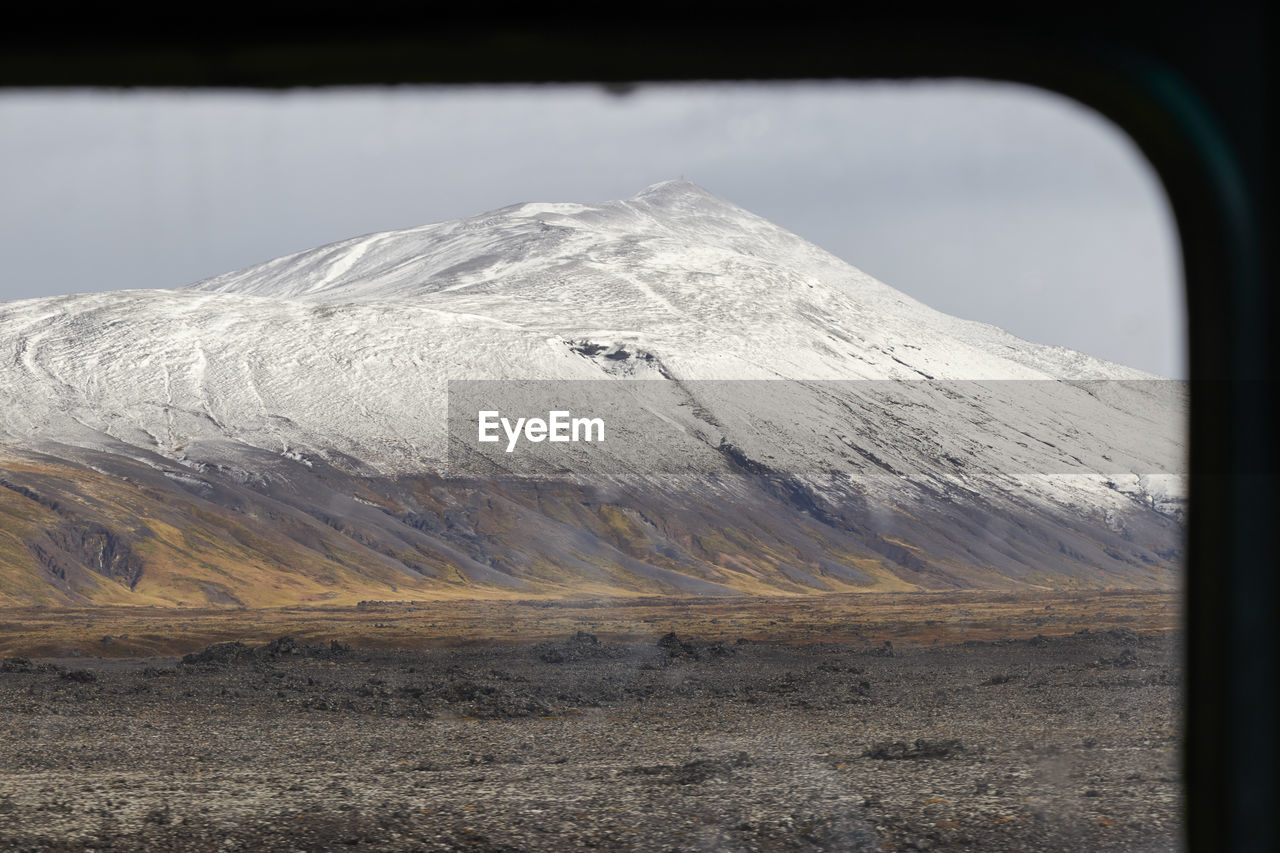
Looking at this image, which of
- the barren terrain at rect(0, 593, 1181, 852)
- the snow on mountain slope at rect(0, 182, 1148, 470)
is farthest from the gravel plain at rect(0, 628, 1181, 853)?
the snow on mountain slope at rect(0, 182, 1148, 470)

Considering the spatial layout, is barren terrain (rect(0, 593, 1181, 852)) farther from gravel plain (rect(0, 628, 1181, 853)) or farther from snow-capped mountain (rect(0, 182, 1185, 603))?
snow-capped mountain (rect(0, 182, 1185, 603))

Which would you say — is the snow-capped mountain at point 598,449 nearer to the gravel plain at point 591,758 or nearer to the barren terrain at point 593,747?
the barren terrain at point 593,747

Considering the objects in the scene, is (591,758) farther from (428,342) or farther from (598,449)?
(428,342)

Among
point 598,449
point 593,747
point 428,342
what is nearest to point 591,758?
point 593,747

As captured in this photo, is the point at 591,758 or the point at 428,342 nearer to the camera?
the point at 591,758

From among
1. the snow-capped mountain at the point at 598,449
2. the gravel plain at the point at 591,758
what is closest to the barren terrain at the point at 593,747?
the gravel plain at the point at 591,758

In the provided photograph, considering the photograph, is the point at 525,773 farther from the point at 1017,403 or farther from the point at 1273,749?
the point at 1017,403
